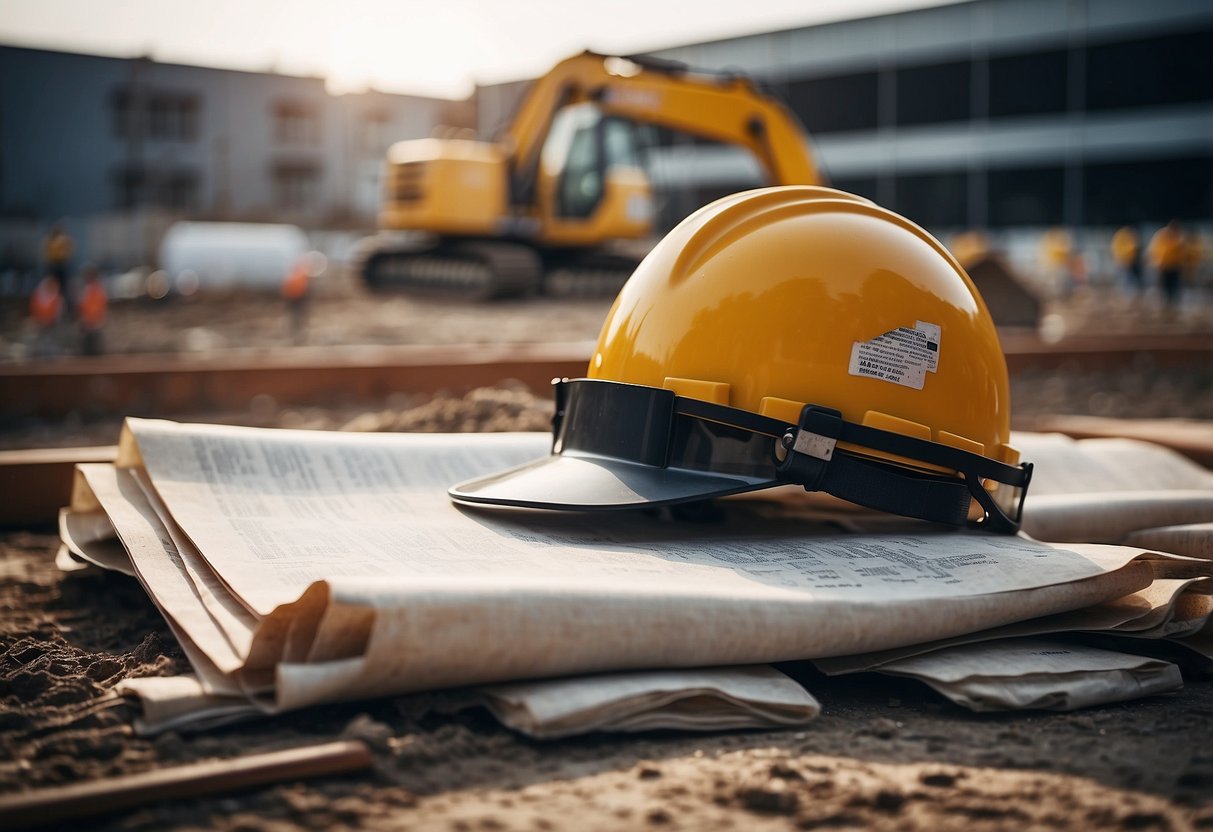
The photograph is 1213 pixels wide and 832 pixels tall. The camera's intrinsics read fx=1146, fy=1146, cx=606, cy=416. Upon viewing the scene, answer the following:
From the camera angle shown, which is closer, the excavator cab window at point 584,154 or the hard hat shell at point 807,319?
the hard hat shell at point 807,319

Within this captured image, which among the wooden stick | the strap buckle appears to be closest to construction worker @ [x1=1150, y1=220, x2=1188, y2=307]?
the strap buckle

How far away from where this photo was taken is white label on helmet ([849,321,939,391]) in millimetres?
2521

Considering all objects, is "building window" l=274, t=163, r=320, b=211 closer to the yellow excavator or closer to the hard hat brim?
the yellow excavator

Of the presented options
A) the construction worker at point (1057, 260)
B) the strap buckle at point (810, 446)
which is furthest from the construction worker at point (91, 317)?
the construction worker at point (1057, 260)

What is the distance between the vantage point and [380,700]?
1.99 metres

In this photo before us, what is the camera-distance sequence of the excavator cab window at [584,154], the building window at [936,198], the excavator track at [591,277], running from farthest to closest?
1. the building window at [936,198]
2. the excavator track at [591,277]
3. the excavator cab window at [584,154]

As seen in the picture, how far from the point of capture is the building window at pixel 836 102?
3347 centimetres

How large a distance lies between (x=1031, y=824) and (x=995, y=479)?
1.20m

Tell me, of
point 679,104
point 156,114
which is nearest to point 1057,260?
point 679,104

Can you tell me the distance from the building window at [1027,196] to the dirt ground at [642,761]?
3147cm

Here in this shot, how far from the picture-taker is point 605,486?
2.54 metres

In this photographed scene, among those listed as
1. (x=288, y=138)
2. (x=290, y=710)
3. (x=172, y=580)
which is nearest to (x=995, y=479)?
(x=290, y=710)

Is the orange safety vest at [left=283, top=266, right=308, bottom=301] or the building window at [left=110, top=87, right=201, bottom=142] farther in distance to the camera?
the building window at [left=110, top=87, right=201, bottom=142]

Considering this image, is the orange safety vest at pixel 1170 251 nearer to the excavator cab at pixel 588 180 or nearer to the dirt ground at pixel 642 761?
the excavator cab at pixel 588 180
